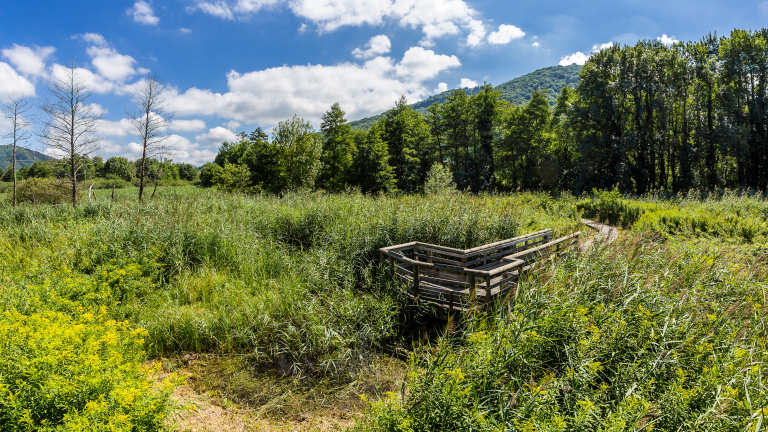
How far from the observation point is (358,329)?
518 cm

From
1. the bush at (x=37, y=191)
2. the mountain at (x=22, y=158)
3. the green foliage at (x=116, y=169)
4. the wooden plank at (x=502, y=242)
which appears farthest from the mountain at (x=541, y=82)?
the wooden plank at (x=502, y=242)

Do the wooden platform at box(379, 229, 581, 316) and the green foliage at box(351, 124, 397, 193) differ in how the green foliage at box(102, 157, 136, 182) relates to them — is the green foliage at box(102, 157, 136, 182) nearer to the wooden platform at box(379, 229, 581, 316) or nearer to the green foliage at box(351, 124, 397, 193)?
the green foliage at box(351, 124, 397, 193)

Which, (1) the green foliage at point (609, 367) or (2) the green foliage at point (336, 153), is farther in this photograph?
(2) the green foliage at point (336, 153)

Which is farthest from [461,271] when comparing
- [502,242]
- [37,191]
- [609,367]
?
[37,191]

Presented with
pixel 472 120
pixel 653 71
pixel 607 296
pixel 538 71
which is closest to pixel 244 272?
pixel 607 296

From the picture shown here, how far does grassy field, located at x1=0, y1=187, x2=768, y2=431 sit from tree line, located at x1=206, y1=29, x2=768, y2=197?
15.1 meters

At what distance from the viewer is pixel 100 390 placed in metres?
2.39

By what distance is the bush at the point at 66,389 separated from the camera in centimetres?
214

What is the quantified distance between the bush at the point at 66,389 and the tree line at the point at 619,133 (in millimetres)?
19404

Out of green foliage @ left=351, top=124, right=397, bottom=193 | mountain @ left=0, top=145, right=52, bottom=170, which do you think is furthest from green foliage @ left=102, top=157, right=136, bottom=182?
green foliage @ left=351, top=124, right=397, bottom=193

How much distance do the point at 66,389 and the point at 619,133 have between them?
31.1 metres

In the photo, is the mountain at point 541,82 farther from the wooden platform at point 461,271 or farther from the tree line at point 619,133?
the wooden platform at point 461,271

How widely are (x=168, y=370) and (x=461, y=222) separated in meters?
5.72

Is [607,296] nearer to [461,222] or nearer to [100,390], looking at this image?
[461,222]
